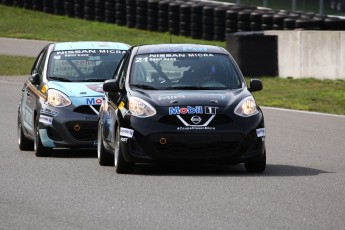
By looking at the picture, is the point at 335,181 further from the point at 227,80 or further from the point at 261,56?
the point at 261,56

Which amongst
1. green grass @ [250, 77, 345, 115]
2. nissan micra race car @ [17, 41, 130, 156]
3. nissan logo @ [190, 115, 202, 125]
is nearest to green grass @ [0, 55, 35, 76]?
green grass @ [250, 77, 345, 115]

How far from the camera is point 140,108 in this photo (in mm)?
12297

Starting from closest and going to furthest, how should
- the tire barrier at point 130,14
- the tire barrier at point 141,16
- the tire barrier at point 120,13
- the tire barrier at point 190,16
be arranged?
the tire barrier at point 190,16 → the tire barrier at point 141,16 → the tire barrier at point 130,14 → the tire barrier at point 120,13

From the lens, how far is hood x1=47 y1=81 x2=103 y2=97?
14.9 meters

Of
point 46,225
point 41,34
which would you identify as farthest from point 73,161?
point 41,34

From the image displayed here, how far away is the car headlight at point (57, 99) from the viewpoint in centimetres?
1488

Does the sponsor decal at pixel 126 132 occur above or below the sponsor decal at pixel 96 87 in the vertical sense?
above

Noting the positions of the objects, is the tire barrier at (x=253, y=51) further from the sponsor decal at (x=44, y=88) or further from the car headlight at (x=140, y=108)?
the car headlight at (x=140, y=108)

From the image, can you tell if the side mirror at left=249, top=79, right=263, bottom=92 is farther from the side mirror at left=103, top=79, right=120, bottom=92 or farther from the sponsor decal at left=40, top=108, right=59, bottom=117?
the sponsor decal at left=40, top=108, right=59, bottom=117

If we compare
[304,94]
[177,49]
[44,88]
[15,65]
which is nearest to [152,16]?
[15,65]

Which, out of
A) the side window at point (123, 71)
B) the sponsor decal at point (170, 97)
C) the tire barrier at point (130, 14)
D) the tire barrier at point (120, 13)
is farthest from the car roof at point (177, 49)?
the tire barrier at point (120, 13)

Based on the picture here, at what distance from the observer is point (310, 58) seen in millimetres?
26578

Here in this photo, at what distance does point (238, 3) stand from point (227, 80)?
23758 millimetres

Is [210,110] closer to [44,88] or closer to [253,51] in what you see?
[44,88]
